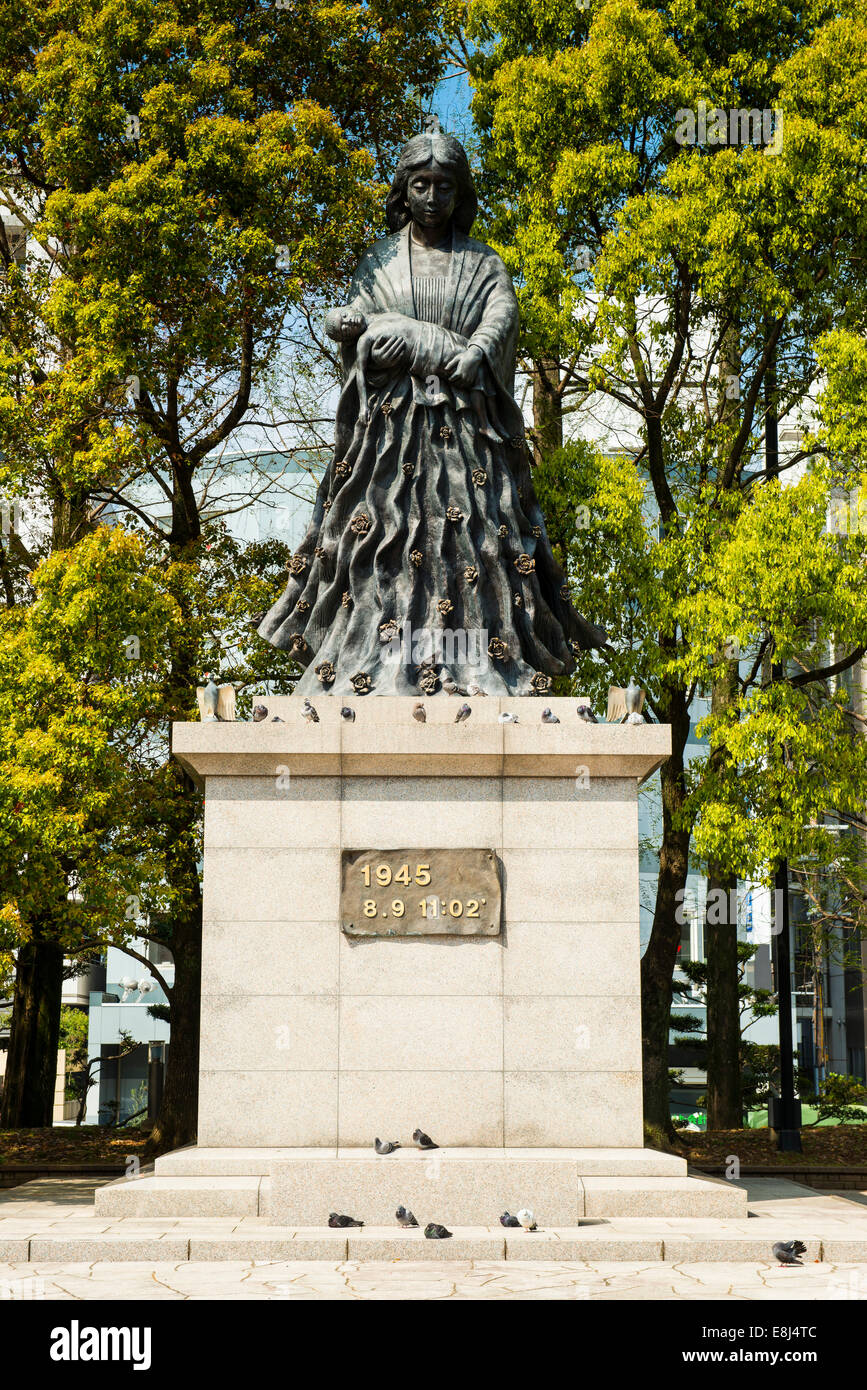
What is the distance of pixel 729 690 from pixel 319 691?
8220mm

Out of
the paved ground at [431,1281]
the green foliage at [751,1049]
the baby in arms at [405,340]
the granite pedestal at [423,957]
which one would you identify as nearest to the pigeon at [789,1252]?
the paved ground at [431,1281]

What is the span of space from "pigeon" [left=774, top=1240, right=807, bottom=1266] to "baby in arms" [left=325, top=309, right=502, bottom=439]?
645 centimetres

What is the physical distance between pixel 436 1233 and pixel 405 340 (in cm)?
659

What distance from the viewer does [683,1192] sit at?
29.2 ft

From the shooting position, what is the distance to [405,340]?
11359 mm

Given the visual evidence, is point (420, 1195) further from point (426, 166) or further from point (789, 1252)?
point (426, 166)

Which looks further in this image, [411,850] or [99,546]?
[99,546]

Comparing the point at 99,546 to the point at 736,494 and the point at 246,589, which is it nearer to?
the point at 246,589

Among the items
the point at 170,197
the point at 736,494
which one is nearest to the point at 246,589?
the point at 170,197

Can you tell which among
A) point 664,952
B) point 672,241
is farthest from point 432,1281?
point 672,241

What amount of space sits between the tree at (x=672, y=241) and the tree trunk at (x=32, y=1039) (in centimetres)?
795

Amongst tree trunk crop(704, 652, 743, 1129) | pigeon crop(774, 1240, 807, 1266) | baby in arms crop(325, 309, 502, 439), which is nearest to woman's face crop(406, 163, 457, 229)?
baby in arms crop(325, 309, 502, 439)

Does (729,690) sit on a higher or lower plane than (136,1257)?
higher

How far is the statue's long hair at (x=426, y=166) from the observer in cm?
1211
